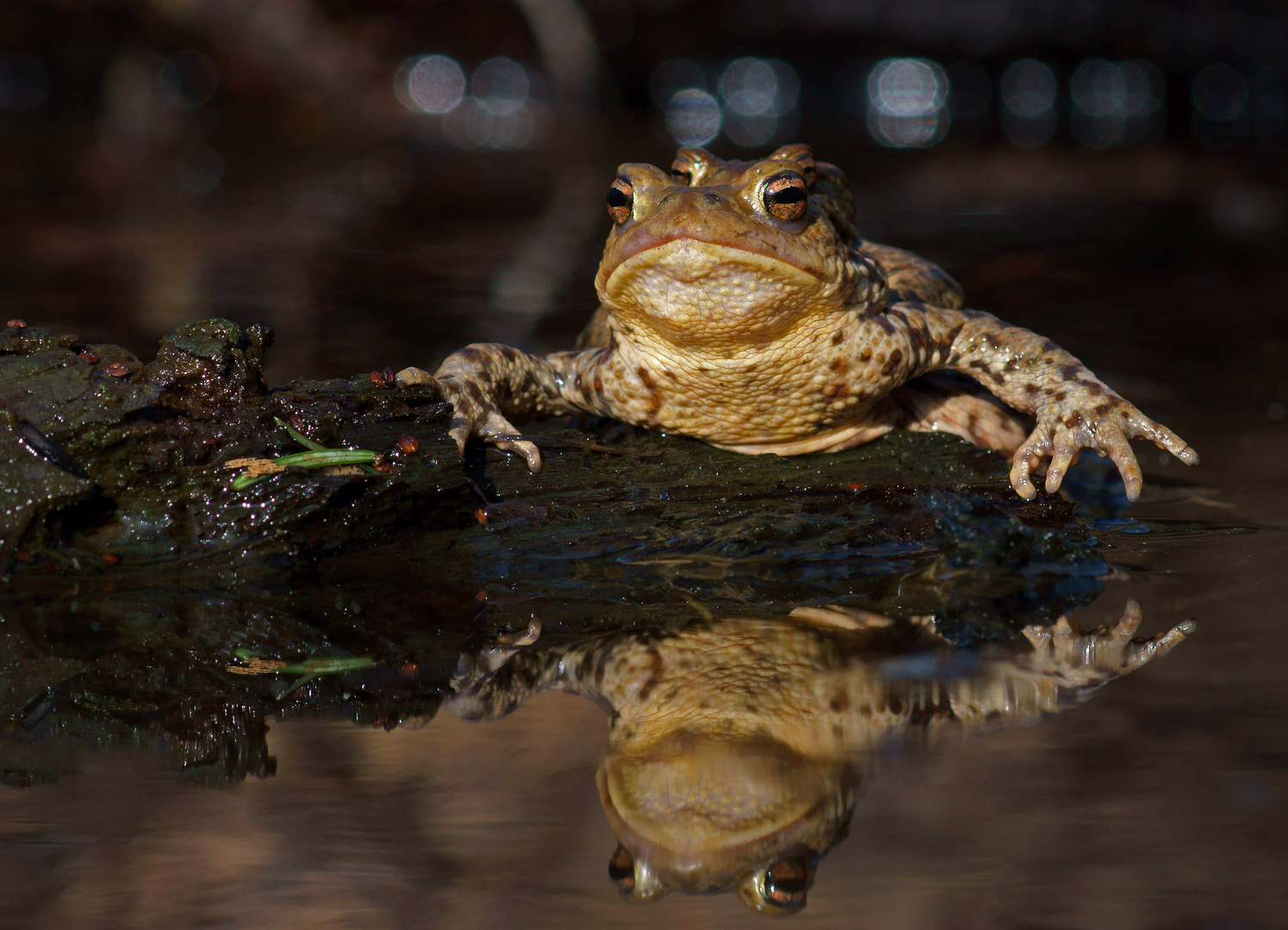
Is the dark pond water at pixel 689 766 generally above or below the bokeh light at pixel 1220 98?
below

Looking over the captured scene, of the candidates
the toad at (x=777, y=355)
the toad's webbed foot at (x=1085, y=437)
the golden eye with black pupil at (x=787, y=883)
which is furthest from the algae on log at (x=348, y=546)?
the golden eye with black pupil at (x=787, y=883)

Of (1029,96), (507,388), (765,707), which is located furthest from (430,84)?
(765,707)

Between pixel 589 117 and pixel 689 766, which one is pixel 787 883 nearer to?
pixel 689 766

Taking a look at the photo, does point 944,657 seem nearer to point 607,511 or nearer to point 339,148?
point 607,511

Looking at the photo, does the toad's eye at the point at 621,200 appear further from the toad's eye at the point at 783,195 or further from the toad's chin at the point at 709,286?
the toad's eye at the point at 783,195

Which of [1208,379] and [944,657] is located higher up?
[1208,379]

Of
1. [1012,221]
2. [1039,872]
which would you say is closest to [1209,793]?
[1039,872]
